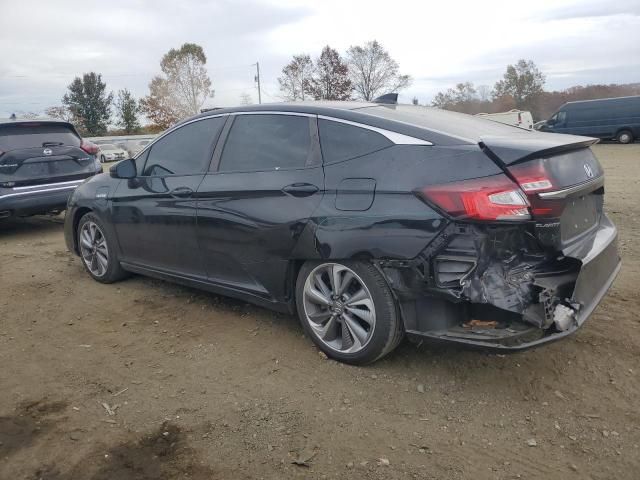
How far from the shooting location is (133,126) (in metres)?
63.7

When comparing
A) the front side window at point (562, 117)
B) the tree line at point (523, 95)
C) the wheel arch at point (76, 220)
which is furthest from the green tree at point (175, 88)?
the wheel arch at point (76, 220)

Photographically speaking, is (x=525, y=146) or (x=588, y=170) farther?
(x=588, y=170)

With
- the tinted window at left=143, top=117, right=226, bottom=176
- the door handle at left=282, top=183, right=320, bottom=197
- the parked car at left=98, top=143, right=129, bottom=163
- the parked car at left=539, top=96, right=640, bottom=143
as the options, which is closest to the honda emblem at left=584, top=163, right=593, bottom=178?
A: the door handle at left=282, top=183, right=320, bottom=197

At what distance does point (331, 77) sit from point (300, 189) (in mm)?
51835

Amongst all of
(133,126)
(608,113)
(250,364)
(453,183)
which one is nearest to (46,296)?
(250,364)

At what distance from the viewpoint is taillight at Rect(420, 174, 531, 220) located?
2787 millimetres

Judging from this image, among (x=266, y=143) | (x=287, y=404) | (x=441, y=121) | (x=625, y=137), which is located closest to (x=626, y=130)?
(x=625, y=137)

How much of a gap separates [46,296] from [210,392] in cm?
263

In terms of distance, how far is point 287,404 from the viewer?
10.1ft

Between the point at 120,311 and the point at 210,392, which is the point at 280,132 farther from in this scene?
the point at 120,311

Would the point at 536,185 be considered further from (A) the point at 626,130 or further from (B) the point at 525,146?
(A) the point at 626,130

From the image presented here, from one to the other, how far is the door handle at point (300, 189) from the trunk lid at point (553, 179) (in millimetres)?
1027

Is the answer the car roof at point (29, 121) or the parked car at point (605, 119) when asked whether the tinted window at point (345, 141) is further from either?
the parked car at point (605, 119)

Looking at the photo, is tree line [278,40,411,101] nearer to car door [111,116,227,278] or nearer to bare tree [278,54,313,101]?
bare tree [278,54,313,101]
